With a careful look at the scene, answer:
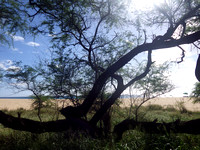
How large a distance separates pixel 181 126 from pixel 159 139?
3.17ft

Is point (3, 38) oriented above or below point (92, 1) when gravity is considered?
below

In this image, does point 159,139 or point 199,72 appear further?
point 199,72

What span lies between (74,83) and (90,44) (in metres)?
1.89

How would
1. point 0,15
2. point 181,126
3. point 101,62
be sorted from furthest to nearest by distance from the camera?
point 101,62 < point 0,15 < point 181,126

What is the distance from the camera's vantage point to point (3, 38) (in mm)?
6191

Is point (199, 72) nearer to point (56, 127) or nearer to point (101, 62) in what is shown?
point (101, 62)

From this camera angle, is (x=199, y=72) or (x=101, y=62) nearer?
(x=199, y=72)

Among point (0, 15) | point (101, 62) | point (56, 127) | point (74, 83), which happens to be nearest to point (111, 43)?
point (101, 62)

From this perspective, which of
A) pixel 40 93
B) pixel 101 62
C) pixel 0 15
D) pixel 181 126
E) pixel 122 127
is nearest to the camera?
pixel 181 126

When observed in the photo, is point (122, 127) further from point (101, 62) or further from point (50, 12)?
point (50, 12)

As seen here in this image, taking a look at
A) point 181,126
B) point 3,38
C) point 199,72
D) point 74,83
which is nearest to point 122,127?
point 181,126

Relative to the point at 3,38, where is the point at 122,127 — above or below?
below

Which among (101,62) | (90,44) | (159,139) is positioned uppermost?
(90,44)

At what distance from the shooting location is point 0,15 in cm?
554
